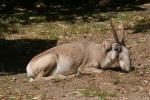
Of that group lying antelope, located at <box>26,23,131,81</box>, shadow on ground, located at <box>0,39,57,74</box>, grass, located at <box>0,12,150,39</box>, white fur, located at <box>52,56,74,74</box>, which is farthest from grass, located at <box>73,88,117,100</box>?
grass, located at <box>0,12,150,39</box>

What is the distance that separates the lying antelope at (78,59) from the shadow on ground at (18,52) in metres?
1.27

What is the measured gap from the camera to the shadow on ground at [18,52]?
13.4m

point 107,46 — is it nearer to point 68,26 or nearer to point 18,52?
point 18,52

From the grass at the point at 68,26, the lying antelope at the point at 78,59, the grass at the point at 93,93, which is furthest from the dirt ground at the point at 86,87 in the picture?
the grass at the point at 68,26

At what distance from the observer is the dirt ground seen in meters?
9.44

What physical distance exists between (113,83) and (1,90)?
2115 mm

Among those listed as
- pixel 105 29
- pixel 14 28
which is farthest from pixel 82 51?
pixel 14 28

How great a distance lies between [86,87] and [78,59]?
5.37ft

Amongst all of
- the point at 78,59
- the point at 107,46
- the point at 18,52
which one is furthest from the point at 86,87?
the point at 18,52

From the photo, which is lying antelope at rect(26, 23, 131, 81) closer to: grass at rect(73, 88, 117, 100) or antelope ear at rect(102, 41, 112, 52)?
antelope ear at rect(102, 41, 112, 52)

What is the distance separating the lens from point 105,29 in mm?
17984

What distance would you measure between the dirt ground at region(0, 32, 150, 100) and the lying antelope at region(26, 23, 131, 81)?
33 cm

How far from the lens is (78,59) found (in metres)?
11.6

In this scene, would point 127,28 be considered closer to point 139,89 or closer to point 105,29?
point 105,29
